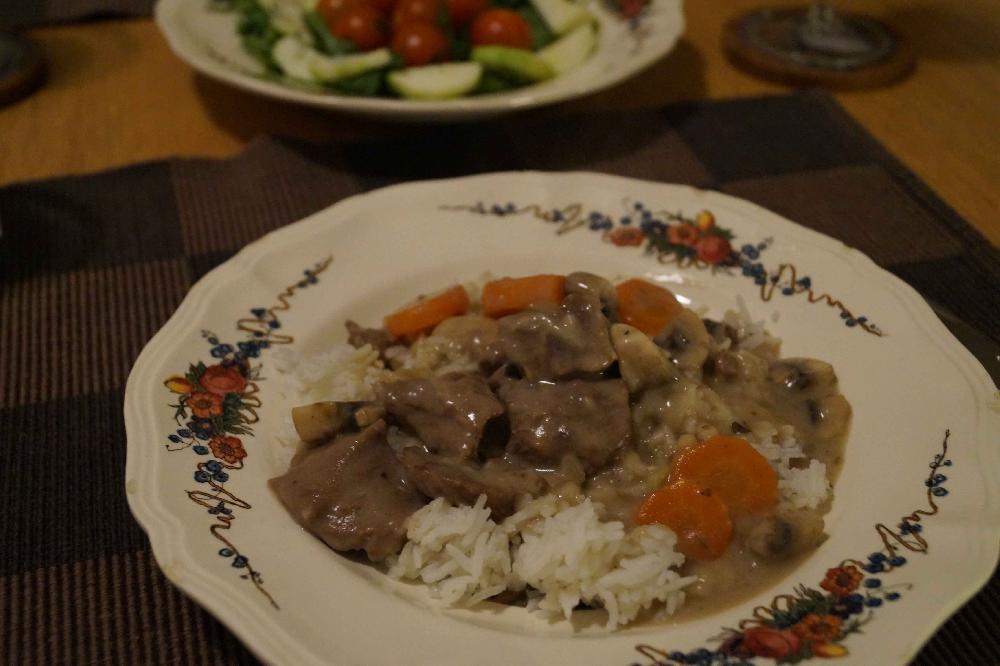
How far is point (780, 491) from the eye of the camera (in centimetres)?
235

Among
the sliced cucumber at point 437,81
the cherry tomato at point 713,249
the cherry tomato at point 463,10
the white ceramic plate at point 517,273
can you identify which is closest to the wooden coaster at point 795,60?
the cherry tomato at point 463,10

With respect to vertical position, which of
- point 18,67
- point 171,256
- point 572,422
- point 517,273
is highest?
point 572,422

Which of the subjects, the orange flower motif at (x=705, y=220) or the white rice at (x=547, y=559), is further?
the orange flower motif at (x=705, y=220)

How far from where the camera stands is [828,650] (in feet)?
5.62

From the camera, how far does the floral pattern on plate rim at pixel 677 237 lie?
115 inches

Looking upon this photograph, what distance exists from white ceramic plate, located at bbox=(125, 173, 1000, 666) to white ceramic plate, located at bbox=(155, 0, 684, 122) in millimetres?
597

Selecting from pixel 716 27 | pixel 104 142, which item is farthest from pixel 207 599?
pixel 716 27

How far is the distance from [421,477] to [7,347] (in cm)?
164

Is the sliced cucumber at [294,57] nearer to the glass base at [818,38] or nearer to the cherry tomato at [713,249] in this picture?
the cherry tomato at [713,249]

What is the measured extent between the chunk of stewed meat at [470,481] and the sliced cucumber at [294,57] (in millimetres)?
2426

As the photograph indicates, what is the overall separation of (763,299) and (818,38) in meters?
2.69

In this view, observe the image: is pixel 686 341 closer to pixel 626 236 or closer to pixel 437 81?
pixel 626 236

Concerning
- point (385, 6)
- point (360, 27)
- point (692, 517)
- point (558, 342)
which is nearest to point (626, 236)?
point (558, 342)

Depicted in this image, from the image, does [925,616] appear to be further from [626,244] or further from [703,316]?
[626,244]
